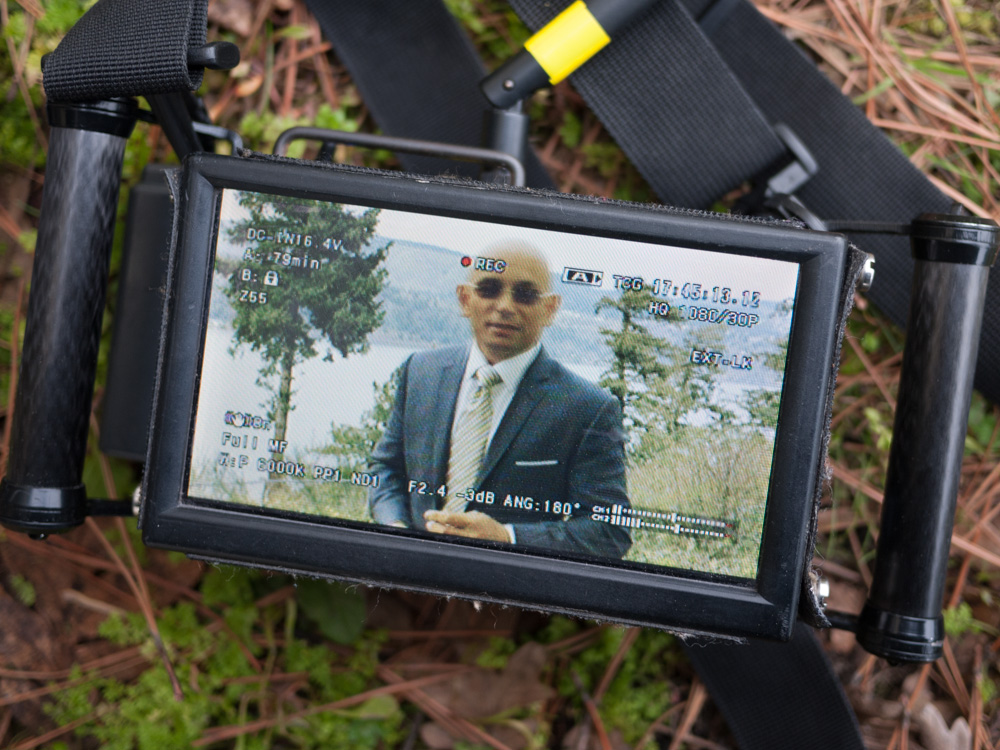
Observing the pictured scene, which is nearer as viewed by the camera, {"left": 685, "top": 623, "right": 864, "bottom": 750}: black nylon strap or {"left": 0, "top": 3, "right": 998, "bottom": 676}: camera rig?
{"left": 0, "top": 3, "right": 998, "bottom": 676}: camera rig

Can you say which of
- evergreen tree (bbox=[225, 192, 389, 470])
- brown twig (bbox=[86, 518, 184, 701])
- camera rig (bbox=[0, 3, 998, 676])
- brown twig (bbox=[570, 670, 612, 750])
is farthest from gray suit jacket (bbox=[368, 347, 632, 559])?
brown twig (bbox=[86, 518, 184, 701])

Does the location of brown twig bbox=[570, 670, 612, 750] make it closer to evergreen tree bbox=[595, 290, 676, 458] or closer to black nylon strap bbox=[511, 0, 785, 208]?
evergreen tree bbox=[595, 290, 676, 458]

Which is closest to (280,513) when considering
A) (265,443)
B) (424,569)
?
(265,443)

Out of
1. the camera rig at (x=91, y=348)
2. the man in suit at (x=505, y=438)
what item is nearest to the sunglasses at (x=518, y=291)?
the man in suit at (x=505, y=438)

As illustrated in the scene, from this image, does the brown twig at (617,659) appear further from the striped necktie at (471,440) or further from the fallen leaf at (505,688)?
the striped necktie at (471,440)

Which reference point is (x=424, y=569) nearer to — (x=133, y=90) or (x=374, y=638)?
(x=374, y=638)

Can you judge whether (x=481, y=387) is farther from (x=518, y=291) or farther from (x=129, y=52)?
(x=129, y=52)

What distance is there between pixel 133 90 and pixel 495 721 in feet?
4.25

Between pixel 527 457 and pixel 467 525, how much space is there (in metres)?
0.14

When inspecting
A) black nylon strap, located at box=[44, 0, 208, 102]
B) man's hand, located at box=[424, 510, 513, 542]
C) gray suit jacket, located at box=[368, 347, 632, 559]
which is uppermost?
black nylon strap, located at box=[44, 0, 208, 102]

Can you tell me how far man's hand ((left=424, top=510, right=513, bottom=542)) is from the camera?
1103 mm

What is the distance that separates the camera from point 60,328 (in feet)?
3.79

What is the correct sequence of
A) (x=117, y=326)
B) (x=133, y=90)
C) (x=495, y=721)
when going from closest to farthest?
1. (x=133, y=90)
2. (x=117, y=326)
3. (x=495, y=721)

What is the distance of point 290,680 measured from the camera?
1.46 meters
